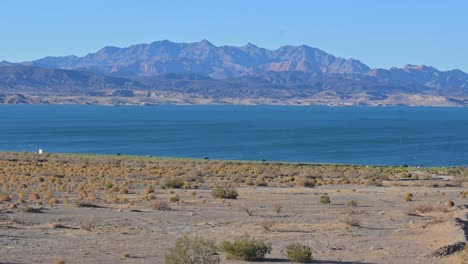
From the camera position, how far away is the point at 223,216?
3111 centimetres

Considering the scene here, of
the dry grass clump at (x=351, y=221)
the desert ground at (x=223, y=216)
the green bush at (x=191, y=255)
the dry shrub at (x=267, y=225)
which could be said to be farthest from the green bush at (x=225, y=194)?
the green bush at (x=191, y=255)

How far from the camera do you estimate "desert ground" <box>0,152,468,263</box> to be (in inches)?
903

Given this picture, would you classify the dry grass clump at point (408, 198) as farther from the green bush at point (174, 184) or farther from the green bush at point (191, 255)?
the green bush at point (191, 255)

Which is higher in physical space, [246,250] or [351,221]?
[246,250]

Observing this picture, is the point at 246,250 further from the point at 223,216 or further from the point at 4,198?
the point at 4,198

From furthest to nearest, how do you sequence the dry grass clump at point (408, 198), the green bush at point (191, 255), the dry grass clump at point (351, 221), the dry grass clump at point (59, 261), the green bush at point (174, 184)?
1. the green bush at point (174, 184)
2. the dry grass clump at point (408, 198)
3. the dry grass clump at point (351, 221)
4. the dry grass clump at point (59, 261)
5. the green bush at point (191, 255)

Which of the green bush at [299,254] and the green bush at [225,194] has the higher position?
the green bush at [299,254]

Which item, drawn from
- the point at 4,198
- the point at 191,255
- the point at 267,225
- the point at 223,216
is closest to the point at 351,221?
the point at 267,225

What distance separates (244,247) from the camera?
21.4 m

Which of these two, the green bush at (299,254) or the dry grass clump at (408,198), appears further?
the dry grass clump at (408,198)

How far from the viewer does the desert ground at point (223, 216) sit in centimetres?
2294

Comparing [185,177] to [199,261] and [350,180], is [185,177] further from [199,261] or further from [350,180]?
[199,261]

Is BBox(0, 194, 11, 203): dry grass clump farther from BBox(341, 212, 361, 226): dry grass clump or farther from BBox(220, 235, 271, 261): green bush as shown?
BBox(220, 235, 271, 261): green bush

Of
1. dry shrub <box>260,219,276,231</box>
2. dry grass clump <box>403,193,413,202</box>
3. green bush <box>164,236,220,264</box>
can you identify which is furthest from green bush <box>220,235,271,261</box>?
dry grass clump <box>403,193,413,202</box>
